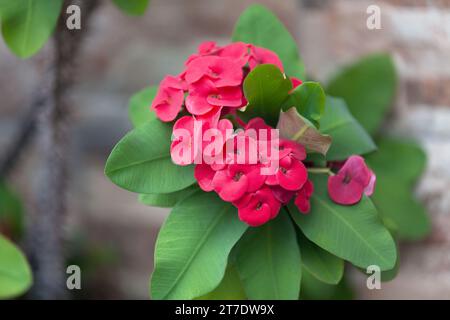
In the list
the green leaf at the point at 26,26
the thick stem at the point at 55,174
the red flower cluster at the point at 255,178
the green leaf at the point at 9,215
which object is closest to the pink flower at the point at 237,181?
the red flower cluster at the point at 255,178

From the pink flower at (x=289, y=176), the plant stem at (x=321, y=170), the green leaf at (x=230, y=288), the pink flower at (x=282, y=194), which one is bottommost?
the green leaf at (x=230, y=288)

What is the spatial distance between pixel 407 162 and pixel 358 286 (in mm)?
295

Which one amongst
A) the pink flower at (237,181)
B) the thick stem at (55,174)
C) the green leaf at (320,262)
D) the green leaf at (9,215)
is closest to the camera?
the pink flower at (237,181)

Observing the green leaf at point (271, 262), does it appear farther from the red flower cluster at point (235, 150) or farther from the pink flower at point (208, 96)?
the pink flower at point (208, 96)

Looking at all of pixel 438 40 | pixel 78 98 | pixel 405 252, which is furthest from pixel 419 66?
pixel 78 98

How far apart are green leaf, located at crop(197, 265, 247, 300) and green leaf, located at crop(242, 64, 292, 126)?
0.23m

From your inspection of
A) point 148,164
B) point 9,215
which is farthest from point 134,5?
point 9,215

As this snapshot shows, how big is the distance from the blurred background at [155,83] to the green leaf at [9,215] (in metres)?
0.04

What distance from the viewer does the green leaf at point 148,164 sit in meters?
0.73

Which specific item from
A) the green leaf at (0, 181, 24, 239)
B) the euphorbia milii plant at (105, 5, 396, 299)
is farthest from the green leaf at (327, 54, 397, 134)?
the green leaf at (0, 181, 24, 239)

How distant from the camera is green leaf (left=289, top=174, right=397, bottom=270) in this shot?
0.74 meters

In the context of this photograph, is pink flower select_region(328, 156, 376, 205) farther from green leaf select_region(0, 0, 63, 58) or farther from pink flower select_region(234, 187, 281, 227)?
green leaf select_region(0, 0, 63, 58)

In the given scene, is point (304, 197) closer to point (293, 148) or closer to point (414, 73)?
point (293, 148)

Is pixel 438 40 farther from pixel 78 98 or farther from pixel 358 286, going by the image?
pixel 78 98
